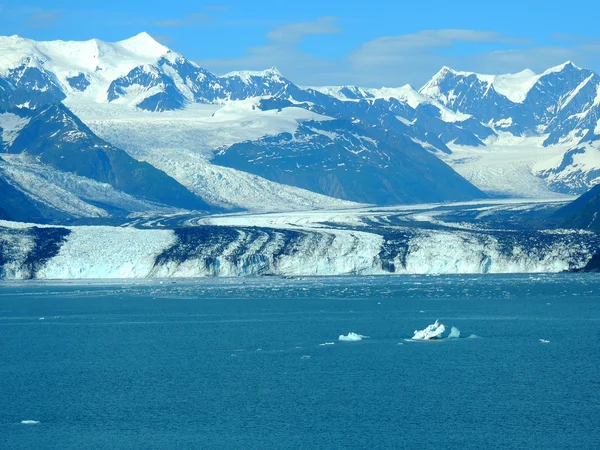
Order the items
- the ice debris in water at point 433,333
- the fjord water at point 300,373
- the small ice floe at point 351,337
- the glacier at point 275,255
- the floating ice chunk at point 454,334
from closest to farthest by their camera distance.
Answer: the fjord water at point 300,373, the ice debris in water at point 433,333, the small ice floe at point 351,337, the floating ice chunk at point 454,334, the glacier at point 275,255

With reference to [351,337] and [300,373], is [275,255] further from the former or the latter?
[300,373]

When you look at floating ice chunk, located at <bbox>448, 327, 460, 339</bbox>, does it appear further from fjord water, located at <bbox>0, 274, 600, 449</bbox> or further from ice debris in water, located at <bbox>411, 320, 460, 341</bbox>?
fjord water, located at <bbox>0, 274, 600, 449</bbox>

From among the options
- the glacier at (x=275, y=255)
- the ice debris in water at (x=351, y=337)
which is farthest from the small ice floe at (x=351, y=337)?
the glacier at (x=275, y=255)

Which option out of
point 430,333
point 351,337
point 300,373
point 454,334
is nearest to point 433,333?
point 430,333

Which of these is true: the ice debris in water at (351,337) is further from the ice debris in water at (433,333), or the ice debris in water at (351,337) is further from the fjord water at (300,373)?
the ice debris in water at (433,333)

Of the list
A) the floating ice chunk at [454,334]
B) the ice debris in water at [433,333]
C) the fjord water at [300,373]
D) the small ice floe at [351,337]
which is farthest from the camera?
the floating ice chunk at [454,334]

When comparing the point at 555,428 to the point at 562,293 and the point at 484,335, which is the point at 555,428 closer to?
the point at 484,335
